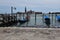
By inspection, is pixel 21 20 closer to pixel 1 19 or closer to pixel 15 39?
pixel 1 19

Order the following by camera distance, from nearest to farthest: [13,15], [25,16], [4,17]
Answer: [4,17]
[13,15]
[25,16]

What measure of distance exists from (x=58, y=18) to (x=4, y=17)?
13486mm

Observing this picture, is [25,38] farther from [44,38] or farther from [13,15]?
[13,15]

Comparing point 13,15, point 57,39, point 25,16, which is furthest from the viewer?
point 25,16

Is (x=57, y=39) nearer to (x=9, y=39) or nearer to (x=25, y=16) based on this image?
(x=9, y=39)

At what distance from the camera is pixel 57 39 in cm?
660

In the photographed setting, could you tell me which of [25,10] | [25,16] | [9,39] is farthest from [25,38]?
[25,16]

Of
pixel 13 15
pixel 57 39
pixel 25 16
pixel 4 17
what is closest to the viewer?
pixel 57 39

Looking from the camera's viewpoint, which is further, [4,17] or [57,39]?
[4,17]

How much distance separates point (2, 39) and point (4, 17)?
1622 cm

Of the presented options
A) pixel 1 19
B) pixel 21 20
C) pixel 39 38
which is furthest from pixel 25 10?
pixel 39 38

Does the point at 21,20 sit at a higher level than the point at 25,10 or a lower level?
lower

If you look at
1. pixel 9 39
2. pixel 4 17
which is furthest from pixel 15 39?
pixel 4 17

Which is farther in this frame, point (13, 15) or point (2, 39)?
point (13, 15)
